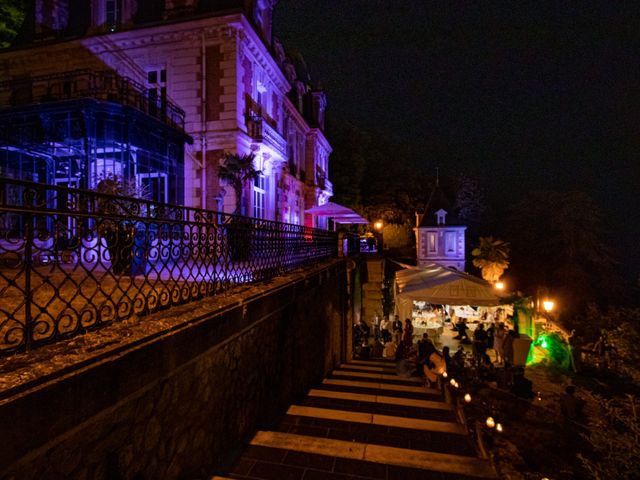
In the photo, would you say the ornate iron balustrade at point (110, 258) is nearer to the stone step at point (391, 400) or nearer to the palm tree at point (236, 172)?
the stone step at point (391, 400)

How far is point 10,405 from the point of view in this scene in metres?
1.69

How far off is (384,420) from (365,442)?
86cm

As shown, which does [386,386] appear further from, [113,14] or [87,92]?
[113,14]

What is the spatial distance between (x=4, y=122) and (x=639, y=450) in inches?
706

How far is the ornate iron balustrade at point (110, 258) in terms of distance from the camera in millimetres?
2270

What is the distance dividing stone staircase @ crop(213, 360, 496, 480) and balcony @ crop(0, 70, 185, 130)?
34.5ft

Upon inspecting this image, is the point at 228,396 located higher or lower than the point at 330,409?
higher

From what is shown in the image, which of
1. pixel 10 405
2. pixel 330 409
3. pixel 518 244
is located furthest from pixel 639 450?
pixel 518 244

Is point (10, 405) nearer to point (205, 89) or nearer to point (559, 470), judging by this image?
point (559, 470)

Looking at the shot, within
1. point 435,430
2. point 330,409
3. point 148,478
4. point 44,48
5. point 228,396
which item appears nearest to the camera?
point 148,478

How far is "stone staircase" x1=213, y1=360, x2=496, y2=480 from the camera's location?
3861mm

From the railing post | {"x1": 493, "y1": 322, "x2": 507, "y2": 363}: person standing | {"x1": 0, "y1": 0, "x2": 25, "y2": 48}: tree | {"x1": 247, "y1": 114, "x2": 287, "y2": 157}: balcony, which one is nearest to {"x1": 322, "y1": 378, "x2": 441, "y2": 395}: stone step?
{"x1": 493, "y1": 322, "x2": 507, "y2": 363}: person standing

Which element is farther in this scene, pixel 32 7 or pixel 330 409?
pixel 32 7

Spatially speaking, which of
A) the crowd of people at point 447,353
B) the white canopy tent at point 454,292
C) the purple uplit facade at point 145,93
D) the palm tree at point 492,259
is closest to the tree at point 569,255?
the palm tree at point 492,259
